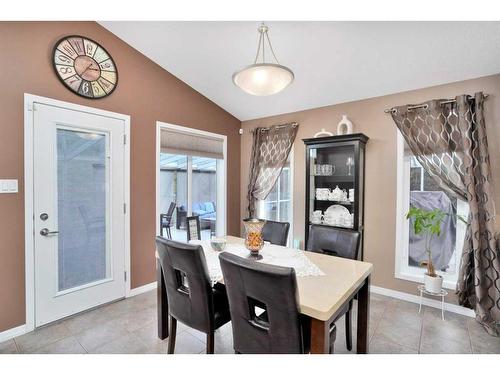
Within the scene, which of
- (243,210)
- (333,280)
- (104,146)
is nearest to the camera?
(333,280)

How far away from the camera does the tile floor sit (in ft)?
6.46

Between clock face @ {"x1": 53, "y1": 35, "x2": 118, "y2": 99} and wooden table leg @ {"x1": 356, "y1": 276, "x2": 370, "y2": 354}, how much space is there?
2911 millimetres

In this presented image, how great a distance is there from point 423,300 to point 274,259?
1977 millimetres

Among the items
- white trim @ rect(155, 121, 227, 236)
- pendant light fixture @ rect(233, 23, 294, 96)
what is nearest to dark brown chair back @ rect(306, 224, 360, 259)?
pendant light fixture @ rect(233, 23, 294, 96)

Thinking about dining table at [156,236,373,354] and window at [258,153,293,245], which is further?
window at [258,153,293,245]

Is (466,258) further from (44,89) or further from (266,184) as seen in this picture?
(44,89)

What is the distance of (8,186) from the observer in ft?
6.67

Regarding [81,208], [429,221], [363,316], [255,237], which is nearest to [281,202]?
[429,221]

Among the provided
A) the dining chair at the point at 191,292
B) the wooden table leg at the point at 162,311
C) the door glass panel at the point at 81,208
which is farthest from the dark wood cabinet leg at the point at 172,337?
the door glass panel at the point at 81,208

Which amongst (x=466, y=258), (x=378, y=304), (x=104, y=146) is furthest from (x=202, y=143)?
(x=466, y=258)

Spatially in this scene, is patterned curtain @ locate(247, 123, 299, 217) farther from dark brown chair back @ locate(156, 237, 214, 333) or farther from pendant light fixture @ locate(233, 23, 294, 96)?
dark brown chair back @ locate(156, 237, 214, 333)

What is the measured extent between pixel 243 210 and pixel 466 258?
280cm

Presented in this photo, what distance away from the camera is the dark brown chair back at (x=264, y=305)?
1142 millimetres

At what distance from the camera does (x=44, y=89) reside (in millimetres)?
2197
